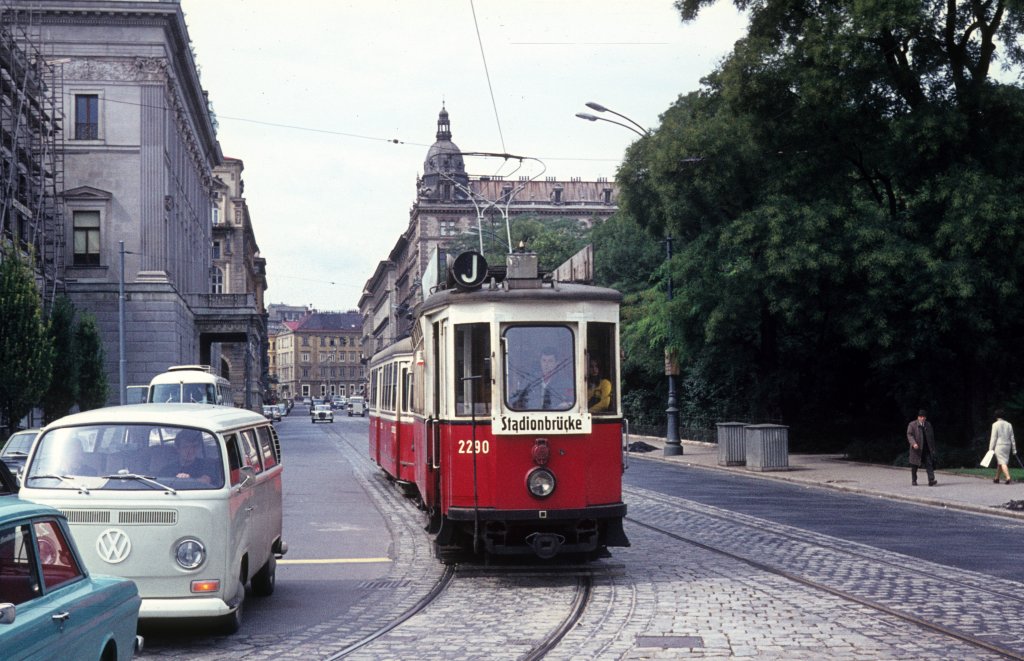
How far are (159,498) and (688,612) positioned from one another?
4.27 metres

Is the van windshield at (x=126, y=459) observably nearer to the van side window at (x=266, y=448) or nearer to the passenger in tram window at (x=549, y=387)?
the van side window at (x=266, y=448)

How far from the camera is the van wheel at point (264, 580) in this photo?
36.9 ft

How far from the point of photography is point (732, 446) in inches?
1358

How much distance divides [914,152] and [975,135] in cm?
174

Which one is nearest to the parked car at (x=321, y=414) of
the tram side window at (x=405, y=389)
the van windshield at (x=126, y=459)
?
the tram side window at (x=405, y=389)

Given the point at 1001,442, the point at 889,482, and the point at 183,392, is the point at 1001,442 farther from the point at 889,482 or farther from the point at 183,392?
the point at 183,392

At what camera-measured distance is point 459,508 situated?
39.5ft

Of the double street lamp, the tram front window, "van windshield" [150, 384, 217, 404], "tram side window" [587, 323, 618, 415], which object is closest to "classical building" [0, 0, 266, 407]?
"van windshield" [150, 384, 217, 404]

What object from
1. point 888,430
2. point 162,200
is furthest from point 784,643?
point 162,200

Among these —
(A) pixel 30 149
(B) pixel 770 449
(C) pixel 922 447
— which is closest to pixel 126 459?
(C) pixel 922 447

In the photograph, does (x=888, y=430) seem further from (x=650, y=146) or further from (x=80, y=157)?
(x=80, y=157)

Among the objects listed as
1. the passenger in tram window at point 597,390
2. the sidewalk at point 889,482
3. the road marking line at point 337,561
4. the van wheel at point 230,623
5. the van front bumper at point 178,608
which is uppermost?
the passenger in tram window at point 597,390

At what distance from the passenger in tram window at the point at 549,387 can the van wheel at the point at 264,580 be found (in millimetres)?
2686

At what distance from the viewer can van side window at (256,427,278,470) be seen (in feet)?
36.5
